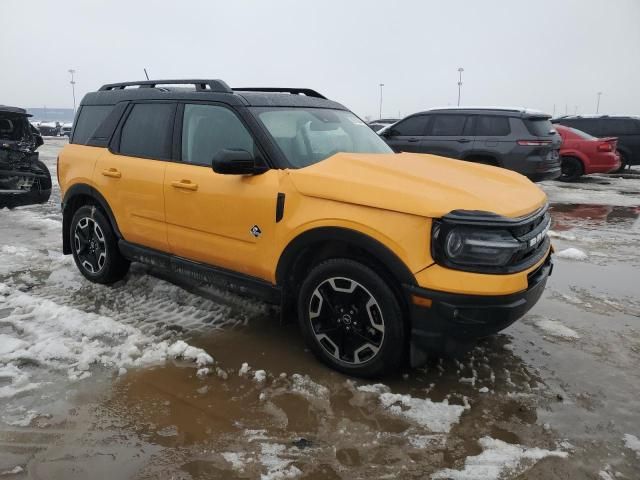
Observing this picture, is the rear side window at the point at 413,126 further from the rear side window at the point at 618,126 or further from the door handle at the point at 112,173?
the rear side window at the point at 618,126

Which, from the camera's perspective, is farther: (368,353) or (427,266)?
(368,353)

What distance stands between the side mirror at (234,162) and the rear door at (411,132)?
7440 mm

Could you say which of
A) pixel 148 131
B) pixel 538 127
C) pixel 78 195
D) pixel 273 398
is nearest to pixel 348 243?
pixel 273 398

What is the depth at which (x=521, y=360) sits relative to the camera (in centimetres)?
361

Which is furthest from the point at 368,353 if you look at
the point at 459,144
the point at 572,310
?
the point at 459,144

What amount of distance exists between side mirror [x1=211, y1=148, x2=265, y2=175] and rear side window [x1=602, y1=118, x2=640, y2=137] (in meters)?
16.0

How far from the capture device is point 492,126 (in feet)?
32.6

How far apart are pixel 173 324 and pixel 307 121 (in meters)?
1.96

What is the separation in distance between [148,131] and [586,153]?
12.9m

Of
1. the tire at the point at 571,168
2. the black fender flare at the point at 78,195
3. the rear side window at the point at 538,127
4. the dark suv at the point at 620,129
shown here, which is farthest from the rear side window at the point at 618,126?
the black fender flare at the point at 78,195

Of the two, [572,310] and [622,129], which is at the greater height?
[622,129]

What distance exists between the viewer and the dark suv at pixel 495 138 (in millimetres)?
9641

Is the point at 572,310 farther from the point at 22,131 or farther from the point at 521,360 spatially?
the point at 22,131

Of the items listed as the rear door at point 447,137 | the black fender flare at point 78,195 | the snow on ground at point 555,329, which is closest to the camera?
the snow on ground at point 555,329
